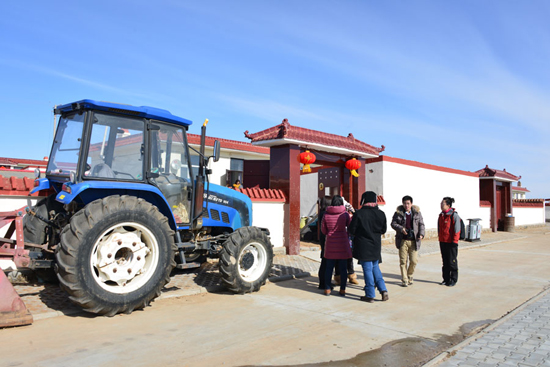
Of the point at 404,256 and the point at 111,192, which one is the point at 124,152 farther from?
the point at 404,256

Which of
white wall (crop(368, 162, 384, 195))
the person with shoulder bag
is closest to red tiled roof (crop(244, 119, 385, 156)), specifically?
white wall (crop(368, 162, 384, 195))

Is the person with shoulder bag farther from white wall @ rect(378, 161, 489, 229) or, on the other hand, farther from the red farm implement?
white wall @ rect(378, 161, 489, 229)

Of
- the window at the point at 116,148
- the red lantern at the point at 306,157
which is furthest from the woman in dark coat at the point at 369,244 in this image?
the red lantern at the point at 306,157

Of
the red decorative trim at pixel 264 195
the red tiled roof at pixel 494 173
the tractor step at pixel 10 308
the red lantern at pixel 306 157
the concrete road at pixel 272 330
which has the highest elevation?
the red tiled roof at pixel 494 173

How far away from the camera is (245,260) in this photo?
6.93 meters

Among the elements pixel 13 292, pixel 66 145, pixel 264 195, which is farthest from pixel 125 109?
pixel 264 195

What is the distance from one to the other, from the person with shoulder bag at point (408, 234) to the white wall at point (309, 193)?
1065 cm

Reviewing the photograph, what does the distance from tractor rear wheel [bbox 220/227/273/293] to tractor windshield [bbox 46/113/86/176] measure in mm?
2582

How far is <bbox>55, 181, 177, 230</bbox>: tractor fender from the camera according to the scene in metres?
5.21

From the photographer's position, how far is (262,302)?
6273 mm

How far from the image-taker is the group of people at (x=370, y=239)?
652cm

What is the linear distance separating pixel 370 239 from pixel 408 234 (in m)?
1.59

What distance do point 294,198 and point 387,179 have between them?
6154 millimetres

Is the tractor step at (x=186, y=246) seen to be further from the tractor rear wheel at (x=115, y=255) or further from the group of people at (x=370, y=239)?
the group of people at (x=370, y=239)
